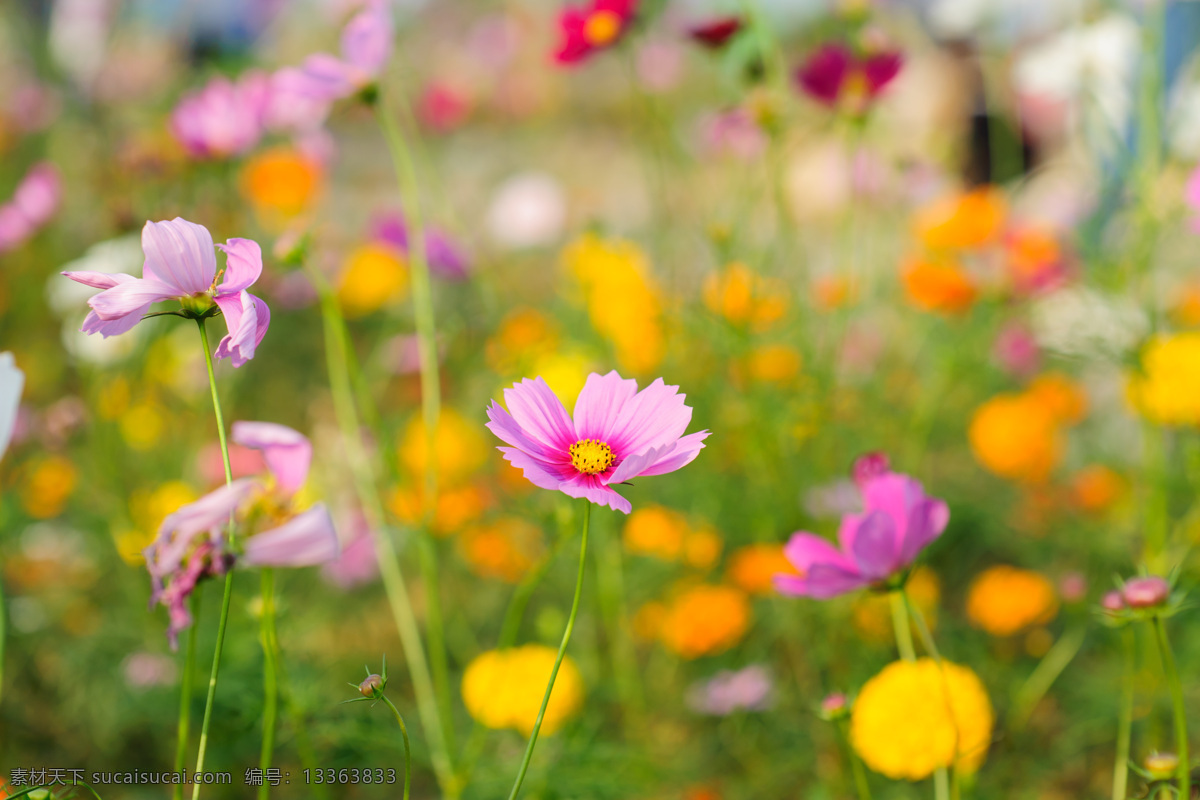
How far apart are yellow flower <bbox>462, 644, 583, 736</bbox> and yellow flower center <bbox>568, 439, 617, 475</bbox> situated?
31cm

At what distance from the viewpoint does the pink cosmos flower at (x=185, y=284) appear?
323 mm

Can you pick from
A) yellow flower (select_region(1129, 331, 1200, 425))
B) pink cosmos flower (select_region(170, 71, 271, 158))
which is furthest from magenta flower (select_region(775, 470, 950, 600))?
pink cosmos flower (select_region(170, 71, 271, 158))

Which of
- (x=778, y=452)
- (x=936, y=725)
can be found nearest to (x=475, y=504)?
(x=778, y=452)

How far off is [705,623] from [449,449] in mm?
376

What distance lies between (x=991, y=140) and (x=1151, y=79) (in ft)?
6.91

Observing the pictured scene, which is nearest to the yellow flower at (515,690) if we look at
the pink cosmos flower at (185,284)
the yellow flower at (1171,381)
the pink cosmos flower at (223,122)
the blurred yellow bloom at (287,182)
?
the pink cosmos flower at (185,284)

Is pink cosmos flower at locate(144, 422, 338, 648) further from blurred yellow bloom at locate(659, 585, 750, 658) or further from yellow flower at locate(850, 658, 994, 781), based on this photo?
blurred yellow bloom at locate(659, 585, 750, 658)

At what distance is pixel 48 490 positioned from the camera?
1037 millimetres

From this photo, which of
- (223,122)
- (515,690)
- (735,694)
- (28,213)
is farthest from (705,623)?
(28,213)

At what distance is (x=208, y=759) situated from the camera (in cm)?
77

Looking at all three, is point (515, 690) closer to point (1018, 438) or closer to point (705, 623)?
point (705, 623)

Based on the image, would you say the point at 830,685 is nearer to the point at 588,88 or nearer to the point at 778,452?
the point at 778,452

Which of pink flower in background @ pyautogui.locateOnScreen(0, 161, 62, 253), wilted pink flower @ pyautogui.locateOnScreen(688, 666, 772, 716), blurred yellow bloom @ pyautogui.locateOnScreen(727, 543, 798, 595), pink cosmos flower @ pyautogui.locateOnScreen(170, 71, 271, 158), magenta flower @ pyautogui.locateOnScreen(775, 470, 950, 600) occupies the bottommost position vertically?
wilted pink flower @ pyautogui.locateOnScreen(688, 666, 772, 716)

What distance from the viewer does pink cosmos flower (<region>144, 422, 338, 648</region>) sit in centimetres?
29
